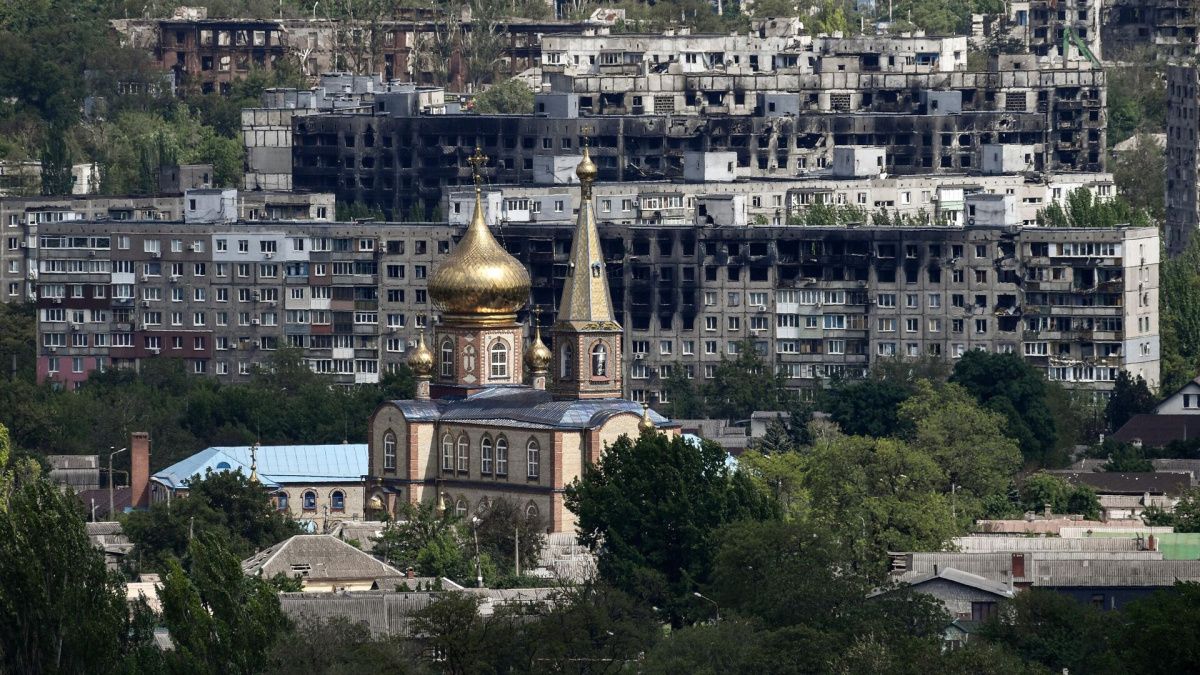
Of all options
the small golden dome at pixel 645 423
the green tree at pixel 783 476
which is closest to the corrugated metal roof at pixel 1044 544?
the green tree at pixel 783 476

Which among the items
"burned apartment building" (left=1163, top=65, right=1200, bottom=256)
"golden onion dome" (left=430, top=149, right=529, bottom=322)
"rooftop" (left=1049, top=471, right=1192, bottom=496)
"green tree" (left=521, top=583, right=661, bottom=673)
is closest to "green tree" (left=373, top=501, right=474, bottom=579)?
"golden onion dome" (left=430, top=149, right=529, bottom=322)

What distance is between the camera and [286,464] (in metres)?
125

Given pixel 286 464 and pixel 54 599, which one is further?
pixel 286 464

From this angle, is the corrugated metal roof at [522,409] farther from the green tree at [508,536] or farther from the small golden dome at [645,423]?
the green tree at [508,536]

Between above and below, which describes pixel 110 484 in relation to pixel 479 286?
below

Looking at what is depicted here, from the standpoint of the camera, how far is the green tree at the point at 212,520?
106m

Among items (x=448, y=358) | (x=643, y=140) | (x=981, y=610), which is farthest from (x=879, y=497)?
(x=643, y=140)

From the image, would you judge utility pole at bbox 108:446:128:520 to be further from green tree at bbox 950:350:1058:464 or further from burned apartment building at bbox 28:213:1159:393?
green tree at bbox 950:350:1058:464

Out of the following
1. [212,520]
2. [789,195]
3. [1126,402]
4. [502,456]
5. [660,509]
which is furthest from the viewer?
[789,195]

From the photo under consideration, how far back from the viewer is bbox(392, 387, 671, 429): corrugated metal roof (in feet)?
368

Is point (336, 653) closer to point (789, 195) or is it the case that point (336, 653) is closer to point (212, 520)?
point (212, 520)

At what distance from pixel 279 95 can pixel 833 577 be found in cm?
9913

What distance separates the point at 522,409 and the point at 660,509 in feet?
42.6

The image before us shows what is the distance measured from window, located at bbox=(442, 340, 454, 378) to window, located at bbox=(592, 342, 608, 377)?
474cm
